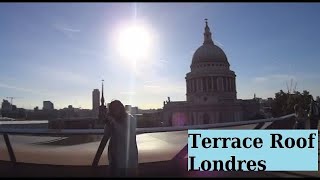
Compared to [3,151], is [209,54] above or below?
above

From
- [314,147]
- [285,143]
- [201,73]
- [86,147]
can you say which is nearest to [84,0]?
[86,147]

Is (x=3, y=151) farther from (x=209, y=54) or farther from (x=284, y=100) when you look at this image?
(x=209, y=54)

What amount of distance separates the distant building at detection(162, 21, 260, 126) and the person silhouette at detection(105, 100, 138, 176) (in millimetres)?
70946

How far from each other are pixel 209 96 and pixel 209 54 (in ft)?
30.5

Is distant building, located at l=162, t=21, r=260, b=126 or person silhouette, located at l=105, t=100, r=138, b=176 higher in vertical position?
distant building, located at l=162, t=21, r=260, b=126

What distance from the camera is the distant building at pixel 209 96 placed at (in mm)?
76062

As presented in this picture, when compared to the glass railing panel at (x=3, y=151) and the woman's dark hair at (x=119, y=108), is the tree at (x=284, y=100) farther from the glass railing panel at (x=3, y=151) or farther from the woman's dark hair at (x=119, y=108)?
the woman's dark hair at (x=119, y=108)

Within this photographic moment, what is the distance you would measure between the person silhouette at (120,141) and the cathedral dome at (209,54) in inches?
3024

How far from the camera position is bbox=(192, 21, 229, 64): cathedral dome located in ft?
264

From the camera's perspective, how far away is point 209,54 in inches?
3196

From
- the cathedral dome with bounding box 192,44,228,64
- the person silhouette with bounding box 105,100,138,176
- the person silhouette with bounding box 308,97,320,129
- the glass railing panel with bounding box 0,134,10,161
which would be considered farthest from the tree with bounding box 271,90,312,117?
the person silhouette with bounding box 105,100,138,176

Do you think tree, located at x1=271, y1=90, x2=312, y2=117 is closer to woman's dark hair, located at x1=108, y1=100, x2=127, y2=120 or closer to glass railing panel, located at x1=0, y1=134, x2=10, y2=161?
glass railing panel, located at x1=0, y1=134, x2=10, y2=161

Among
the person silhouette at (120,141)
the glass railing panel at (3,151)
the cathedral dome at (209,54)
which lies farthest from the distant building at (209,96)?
the person silhouette at (120,141)

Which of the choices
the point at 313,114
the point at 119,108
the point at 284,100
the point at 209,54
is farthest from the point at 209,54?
the point at 119,108
